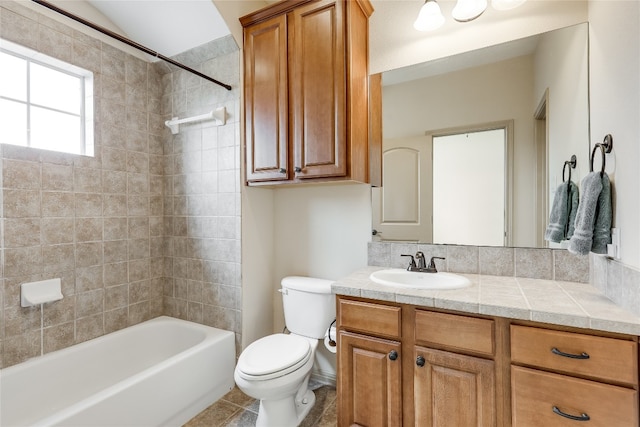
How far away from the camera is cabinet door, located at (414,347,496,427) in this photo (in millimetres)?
1165

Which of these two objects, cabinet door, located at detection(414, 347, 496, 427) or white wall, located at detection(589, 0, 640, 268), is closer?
white wall, located at detection(589, 0, 640, 268)

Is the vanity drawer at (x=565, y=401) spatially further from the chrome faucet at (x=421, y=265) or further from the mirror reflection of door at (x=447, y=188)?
the mirror reflection of door at (x=447, y=188)

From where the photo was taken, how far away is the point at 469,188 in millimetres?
1700

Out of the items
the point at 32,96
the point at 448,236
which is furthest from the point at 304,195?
the point at 32,96

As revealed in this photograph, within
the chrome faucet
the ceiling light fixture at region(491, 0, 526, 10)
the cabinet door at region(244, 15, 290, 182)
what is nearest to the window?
the cabinet door at region(244, 15, 290, 182)

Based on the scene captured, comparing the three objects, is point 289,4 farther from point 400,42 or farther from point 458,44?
point 458,44

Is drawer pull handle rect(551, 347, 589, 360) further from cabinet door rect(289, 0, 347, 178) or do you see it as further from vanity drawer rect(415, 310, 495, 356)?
cabinet door rect(289, 0, 347, 178)

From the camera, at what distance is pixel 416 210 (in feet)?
6.03

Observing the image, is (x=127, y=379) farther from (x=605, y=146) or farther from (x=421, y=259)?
(x=605, y=146)

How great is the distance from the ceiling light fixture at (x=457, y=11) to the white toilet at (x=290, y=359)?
1.63 metres

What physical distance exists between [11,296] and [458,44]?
9.21 feet

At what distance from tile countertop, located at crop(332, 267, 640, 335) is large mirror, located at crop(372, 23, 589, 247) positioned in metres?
0.27

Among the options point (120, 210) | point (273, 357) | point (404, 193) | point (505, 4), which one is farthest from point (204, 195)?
point (505, 4)

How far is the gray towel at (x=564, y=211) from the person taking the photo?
140 cm
